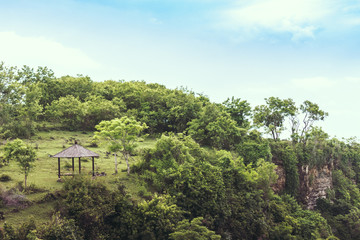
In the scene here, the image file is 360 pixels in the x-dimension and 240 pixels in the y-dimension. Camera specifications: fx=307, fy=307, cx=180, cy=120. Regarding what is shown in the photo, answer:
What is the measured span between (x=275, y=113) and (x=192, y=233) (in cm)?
2640

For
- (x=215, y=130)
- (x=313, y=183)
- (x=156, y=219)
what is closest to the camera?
(x=156, y=219)

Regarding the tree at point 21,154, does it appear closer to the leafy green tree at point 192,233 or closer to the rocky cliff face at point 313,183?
the leafy green tree at point 192,233

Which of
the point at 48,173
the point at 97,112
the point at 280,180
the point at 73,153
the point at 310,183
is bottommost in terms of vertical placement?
the point at 310,183

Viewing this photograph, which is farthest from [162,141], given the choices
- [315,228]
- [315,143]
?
[315,143]

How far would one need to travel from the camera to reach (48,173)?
69.0 ft

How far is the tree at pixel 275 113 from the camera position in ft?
128

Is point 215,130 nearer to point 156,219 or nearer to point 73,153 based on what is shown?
point 156,219

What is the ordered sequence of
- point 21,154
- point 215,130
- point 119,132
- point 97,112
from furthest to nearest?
point 97,112 < point 215,130 < point 119,132 < point 21,154

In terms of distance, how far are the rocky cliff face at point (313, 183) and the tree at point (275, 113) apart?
18.4 feet

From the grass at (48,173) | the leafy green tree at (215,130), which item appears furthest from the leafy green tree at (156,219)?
the leafy green tree at (215,130)

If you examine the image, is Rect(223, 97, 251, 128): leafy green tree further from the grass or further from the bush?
the bush

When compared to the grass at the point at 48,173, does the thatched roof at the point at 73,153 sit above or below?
above

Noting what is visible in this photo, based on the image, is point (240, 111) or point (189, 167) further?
point (240, 111)

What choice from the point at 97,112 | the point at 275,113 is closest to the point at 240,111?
the point at 275,113
